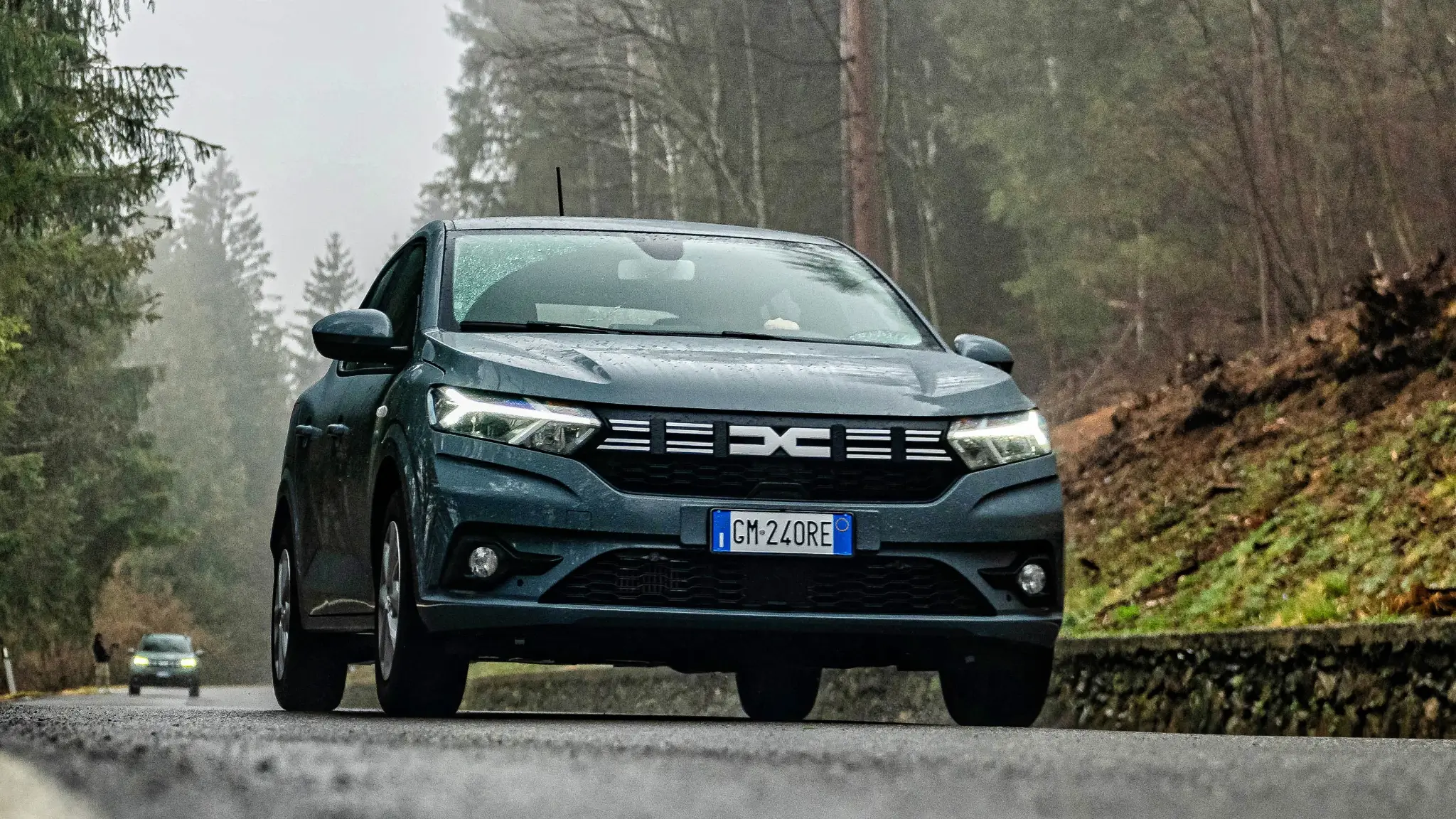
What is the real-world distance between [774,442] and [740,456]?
0.41ft

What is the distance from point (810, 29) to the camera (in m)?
54.2

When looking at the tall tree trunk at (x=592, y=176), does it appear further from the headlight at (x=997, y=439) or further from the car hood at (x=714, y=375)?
the headlight at (x=997, y=439)

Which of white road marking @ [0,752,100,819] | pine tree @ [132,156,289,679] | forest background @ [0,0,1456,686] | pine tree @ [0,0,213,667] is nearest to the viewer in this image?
Answer: white road marking @ [0,752,100,819]

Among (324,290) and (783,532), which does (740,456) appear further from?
(324,290)

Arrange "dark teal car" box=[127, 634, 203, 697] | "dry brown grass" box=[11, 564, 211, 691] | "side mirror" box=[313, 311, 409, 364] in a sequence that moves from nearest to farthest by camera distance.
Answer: "side mirror" box=[313, 311, 409, 364]
"dark teal car" box=[127, 634, 203, 697]
"dry brown grass" box=[11, 564, 211, 691]

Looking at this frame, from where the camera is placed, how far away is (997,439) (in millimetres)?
8023

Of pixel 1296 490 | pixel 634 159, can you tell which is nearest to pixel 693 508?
pixel 1296 490

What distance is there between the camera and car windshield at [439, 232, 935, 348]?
876 cm

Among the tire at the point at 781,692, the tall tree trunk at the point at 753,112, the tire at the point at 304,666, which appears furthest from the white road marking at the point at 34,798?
the tall tree trunk at the point at 753,112

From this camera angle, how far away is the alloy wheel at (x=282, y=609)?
1016 cm

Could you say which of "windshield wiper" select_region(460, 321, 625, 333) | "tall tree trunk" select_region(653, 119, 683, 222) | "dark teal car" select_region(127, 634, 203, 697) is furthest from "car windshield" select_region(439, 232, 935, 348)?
"dark teal car" select_region(127, 634, 203, 697)

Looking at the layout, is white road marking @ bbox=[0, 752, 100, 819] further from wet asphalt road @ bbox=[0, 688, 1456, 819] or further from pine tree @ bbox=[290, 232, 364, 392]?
pine tree @ bbox=[290, 232, 364, 392]

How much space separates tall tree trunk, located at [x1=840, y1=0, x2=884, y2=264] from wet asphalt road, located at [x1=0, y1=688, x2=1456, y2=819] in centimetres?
1633

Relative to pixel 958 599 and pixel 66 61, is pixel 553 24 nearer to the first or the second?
pixel 66 61
